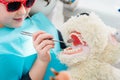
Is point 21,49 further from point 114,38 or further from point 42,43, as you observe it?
point 114,38

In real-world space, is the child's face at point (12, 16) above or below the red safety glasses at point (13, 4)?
below

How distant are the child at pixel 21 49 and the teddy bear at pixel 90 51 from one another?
0.09 metres

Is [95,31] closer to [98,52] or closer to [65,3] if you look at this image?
[98,52]

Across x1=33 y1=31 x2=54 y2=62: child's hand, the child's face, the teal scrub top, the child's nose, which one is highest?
the child's nose

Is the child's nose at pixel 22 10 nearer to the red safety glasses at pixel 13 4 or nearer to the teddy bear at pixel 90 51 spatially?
the red safety glasses at pixel 13 4

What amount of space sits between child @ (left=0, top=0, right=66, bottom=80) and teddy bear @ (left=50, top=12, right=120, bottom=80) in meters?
0.09

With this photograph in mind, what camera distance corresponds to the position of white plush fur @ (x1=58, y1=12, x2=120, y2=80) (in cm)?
71

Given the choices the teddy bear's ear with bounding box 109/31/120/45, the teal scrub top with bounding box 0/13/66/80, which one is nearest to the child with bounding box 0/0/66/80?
the teal scrub top with bounding box 0/13/66/80

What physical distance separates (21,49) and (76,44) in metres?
0.21

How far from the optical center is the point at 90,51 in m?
0.72

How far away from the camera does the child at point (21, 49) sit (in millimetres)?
790

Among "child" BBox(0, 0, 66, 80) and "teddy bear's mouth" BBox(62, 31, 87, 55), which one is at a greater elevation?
"teddy bear's mouth" BBox(62, 31, 87, 55)

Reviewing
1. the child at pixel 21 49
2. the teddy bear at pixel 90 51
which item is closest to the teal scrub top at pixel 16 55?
the child at pixel 21 49

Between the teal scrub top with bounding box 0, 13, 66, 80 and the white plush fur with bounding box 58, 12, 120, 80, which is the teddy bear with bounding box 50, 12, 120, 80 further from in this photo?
the teal scrub top with bounding box 0, 13, 66, 80
